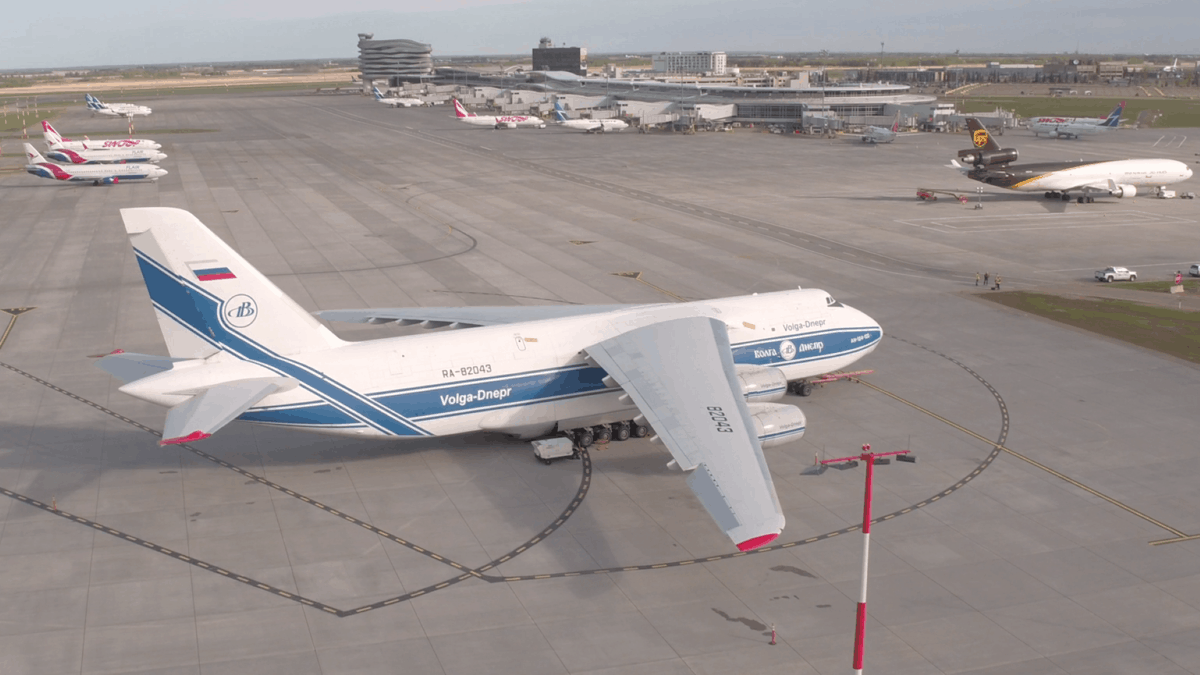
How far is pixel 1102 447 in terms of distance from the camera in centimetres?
3931

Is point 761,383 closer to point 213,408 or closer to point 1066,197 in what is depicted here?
point 213,408

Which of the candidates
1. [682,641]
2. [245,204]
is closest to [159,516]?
[682,641]

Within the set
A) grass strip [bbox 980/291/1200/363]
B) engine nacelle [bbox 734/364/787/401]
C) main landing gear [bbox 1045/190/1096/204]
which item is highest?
main landing gear [bbox 1045/190/1096/204]

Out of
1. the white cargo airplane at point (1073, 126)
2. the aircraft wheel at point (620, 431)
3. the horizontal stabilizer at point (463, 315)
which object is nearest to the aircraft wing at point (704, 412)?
the aircraft wheel at point (620, 431)

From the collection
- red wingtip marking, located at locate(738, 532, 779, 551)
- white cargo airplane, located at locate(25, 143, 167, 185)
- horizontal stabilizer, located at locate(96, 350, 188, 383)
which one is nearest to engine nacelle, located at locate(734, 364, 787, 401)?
red wingtip marking, located at locate(738, 532, 779, 551)

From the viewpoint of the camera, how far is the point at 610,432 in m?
40.2

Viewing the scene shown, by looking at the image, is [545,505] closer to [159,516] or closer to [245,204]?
[159,516]

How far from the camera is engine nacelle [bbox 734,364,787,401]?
133ft

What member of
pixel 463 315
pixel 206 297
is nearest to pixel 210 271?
pixel 206 297

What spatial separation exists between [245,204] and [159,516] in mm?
72776

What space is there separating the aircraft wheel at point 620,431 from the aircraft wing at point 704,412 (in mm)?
3678

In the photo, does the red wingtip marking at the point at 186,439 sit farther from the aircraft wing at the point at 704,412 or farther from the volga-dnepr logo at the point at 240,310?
the aircraft wing at the point at 704,412

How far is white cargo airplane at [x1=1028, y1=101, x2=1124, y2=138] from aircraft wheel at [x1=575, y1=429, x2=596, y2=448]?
149 metres

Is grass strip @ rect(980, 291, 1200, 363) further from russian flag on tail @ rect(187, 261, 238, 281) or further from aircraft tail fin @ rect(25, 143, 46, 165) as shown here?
aircraft tail fin @ rect(25, 143, 46, 165)
